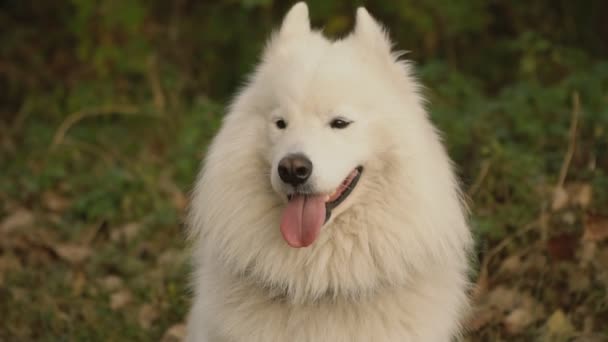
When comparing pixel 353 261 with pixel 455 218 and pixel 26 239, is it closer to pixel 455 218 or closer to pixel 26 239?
pixel 455 218

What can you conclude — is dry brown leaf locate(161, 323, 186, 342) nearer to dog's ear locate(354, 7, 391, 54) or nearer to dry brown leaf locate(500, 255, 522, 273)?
dry brown leaf locate(500, 255, 522, 273)

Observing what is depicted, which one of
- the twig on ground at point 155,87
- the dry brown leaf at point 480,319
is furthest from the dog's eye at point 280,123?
the twig on ground at point 155,87

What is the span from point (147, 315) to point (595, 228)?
302 centimetres

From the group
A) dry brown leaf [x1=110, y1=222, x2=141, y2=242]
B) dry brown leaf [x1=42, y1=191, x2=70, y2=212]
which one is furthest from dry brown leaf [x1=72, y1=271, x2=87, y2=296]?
dry brown leaf [x1=42, y1=191, x2=70, y2=212]

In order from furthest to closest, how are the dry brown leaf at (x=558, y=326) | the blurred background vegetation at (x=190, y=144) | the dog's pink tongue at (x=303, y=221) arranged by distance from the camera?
the blurred background vegetation at (x=190, y=144) < the dry brown leaf at (x=558, y=326) < the dog's pink tongue at (x=303, y=221)

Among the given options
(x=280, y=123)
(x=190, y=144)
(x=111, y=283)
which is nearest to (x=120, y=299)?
(x=111, y=283)

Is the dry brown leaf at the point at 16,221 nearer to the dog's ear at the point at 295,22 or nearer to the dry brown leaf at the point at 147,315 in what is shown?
the dry brown leaf at the point at 147,315

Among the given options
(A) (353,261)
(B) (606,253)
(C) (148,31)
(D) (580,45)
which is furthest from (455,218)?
(C) (148,31)

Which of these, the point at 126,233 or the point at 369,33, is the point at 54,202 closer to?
the point at 126,233

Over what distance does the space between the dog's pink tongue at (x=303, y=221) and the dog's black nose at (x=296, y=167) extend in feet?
0.47

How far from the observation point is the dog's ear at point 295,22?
13.1 feet

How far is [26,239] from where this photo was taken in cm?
616

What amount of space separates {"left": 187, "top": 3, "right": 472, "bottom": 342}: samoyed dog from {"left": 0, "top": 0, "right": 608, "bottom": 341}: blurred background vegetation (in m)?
1.17

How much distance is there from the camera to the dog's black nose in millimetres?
3400
